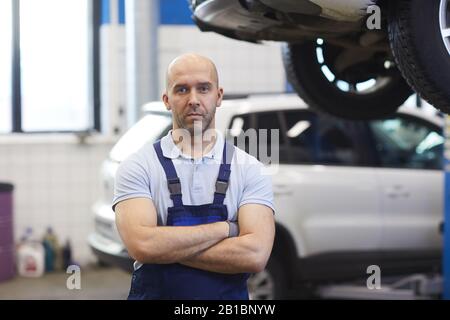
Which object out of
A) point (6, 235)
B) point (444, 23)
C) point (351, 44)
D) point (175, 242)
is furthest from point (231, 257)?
point (6, 235)

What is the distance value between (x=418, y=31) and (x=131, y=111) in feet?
8.17

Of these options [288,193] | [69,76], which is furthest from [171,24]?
[288,193]

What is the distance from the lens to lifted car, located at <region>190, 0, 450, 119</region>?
228 cm

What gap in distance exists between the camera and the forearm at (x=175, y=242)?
6.21 feet

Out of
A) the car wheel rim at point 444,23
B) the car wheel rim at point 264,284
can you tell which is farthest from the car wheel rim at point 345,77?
the car wheel rim at point 264,284

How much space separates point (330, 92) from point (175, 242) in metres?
1.43

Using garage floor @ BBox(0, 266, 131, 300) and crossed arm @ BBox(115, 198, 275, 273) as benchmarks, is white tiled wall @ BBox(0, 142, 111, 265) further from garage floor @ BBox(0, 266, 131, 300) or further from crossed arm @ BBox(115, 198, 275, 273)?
crossed arm @ BBox(115, 198, 275, 273)

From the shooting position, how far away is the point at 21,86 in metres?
5.79

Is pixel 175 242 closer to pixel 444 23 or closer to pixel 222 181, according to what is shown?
pixel 222 181

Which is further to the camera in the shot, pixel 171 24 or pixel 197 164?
pixel 171 24

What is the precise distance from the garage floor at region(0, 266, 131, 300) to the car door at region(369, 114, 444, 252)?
1819 mm

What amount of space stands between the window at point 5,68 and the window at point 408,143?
2.72 metres

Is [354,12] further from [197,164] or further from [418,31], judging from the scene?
[197,164]

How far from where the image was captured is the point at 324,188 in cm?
435
